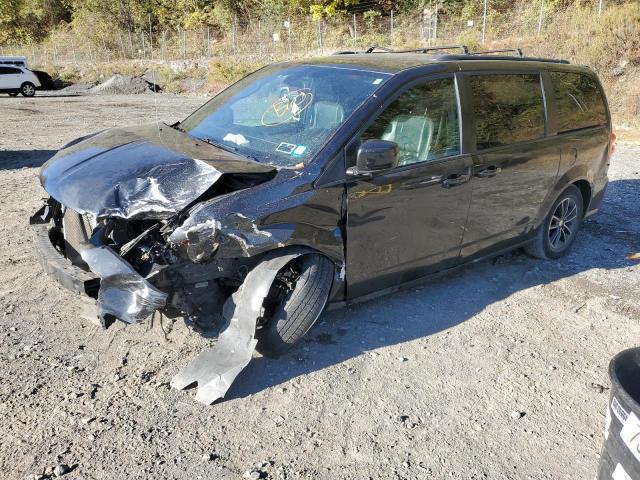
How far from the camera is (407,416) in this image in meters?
3.20

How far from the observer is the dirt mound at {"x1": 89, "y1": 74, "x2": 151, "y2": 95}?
32.2 meters

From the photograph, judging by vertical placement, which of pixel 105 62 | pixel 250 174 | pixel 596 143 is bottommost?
pixel 105 62

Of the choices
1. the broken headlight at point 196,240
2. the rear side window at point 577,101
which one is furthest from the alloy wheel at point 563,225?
the broken headlight at point 196,240

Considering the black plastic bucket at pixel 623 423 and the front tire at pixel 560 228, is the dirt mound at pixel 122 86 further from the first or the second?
the black plastic bucket at pixel 623 423

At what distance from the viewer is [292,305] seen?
352 centimetres

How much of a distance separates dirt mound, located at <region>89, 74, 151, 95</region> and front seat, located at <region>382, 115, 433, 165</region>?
31.0 metres

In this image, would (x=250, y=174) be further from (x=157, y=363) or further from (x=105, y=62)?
(x=105, y=62)

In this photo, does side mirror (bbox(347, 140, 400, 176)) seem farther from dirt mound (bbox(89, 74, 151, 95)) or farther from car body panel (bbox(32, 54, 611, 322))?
dirt mound (bbox(89, 74, 151, 95))

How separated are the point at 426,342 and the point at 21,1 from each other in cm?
6290

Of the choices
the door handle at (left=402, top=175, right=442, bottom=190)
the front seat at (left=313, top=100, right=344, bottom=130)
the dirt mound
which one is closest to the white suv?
the dirt mound

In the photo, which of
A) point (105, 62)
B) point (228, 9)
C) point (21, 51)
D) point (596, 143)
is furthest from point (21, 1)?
point (596, 143)

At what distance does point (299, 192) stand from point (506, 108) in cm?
211

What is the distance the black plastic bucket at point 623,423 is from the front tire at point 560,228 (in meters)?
3.19

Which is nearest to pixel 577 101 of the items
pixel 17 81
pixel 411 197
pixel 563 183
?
pixel 563 183
